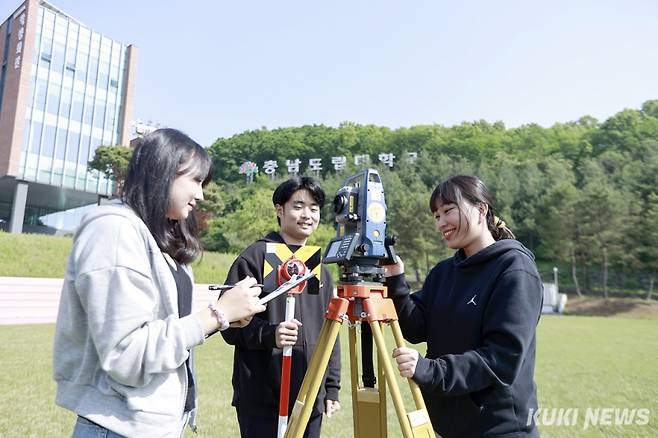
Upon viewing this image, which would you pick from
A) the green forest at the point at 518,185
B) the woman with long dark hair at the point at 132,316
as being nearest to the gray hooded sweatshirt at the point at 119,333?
the woman with long dark hair at the point at 132,316

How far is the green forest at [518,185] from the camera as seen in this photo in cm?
3603

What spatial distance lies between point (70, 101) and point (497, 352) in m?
32.6

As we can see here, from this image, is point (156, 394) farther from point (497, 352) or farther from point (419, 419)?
point (497, 352)

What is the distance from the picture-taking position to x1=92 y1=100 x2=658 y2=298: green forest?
36031 millimetres

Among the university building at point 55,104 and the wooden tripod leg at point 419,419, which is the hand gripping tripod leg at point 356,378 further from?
the university building at point 55,104

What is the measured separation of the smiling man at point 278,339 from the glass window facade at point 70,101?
96.1 ft

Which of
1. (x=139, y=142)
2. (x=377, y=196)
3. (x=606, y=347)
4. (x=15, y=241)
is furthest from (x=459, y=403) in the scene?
(x=15, y=241)

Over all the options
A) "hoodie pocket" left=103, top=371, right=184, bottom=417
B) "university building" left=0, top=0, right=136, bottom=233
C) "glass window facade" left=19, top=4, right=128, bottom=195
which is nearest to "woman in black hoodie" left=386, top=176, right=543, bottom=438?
"hoodie pocket" left=103, top=371, right=184, bottom=417

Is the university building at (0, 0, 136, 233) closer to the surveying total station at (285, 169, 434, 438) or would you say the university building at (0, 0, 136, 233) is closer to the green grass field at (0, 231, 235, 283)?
the green grass field at (0, 231, 235, 283)

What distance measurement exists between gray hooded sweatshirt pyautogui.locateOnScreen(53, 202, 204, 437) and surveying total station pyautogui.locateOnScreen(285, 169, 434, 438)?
0.63 metres

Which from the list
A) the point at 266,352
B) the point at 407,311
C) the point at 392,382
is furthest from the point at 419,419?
the point at 266,352

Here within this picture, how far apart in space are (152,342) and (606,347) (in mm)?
12622

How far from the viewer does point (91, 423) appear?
132cm

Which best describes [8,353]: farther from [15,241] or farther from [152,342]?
[15,241]
